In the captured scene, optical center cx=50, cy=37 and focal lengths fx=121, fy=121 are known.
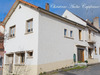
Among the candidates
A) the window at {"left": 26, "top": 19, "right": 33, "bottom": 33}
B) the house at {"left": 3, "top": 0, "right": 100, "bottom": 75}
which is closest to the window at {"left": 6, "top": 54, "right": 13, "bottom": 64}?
the house at {"left": 3, "top": 0, "right": 100, "bottom": 75}

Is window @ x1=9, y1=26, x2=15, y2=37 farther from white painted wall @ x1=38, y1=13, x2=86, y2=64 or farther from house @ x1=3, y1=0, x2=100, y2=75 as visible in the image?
white painted wall @ x1=38, y1=13, x2=86, y2=64

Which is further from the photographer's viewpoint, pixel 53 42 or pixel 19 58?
pixel 19 58

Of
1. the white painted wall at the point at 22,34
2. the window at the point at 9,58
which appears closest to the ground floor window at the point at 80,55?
the white painted wall at the point at 22,34

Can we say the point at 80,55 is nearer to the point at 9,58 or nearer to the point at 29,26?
the point at 29,26

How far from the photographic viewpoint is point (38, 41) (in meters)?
12.0

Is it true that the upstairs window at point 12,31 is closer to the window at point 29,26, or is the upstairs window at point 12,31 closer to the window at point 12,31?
the window at point 12,31

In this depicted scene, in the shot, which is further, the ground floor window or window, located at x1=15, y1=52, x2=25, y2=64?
the ground floor window

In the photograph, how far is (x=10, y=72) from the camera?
14.7 m

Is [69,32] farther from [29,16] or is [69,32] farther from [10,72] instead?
[10,72]

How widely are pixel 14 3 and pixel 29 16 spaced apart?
11.5ft

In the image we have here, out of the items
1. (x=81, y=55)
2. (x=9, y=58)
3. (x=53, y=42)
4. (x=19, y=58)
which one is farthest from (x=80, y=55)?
(x=9, y=58)

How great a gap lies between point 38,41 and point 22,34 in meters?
3.14

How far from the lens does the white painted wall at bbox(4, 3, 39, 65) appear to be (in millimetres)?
12456

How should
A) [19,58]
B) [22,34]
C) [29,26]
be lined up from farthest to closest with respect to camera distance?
[19,58]
[22,34]
[29,26]
